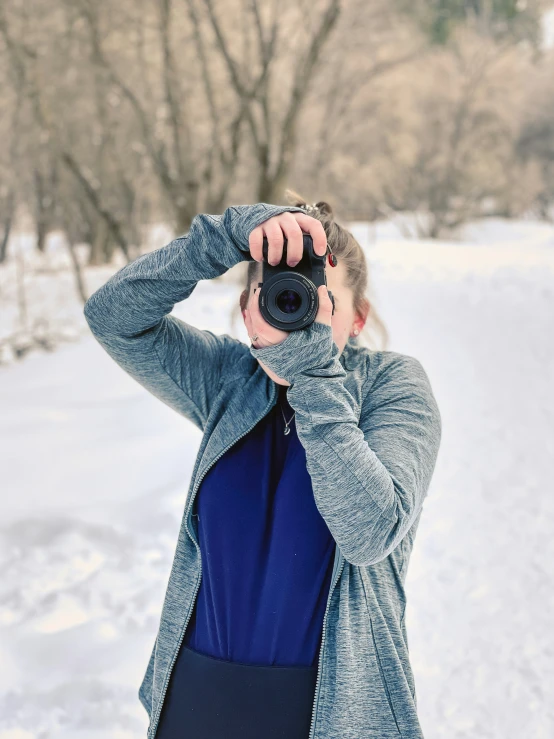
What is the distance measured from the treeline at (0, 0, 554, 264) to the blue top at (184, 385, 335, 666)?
8136 millimetres

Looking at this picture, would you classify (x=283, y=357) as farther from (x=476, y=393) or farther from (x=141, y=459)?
(x=476, y=393)

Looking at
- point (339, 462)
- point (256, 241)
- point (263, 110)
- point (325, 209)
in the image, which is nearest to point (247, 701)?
point (339, 462)

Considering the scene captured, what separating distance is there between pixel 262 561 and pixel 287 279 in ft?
1.56

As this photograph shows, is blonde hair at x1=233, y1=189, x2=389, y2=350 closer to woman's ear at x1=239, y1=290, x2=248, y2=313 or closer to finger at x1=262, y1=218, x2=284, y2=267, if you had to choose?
woman's ear at x1=239, y1=290, x2=248, y2=313

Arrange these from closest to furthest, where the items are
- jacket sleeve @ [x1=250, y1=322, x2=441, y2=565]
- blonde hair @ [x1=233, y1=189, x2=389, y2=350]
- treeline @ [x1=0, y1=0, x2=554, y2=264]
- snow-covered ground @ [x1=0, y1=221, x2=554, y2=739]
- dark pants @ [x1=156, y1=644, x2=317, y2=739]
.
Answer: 1. jacket sleeve @ [x1=250, y1=322, x2=441, y2=565]
2. dark pants @ [x1=156, y1=644, x2=317, y2=739]
3. blonde hair @ [x1=233, y1=189, x2=389, y2=350]
4. snow-covered ground @ [x1=0, y1=221, x2=554, y2=739]
5. treeline @ [x1=0, y1=0, x2=554, y2=264]

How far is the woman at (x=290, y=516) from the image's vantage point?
1050 millimetres

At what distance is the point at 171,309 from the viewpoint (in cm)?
135

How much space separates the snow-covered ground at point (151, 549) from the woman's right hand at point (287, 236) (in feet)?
2.32

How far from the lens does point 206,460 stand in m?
1.25

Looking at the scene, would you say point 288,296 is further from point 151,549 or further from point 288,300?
point 151,549

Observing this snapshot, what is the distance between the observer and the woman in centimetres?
105

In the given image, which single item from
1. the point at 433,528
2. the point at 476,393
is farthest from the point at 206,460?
the point at 476,393

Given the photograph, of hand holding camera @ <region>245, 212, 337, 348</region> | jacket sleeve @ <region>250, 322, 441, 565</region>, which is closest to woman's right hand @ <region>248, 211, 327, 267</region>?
hand holding camera @ <region>245, 212, 337, 348</region>

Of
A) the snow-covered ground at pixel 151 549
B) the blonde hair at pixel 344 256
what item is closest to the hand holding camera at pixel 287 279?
the blonde hair at pixel 344 256
